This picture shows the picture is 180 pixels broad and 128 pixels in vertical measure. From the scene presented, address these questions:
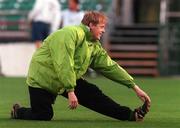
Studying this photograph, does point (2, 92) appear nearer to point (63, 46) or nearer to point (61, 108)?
point (61, 108)

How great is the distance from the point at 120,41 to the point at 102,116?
1304 cm

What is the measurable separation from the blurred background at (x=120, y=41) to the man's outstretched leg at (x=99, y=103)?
12.0 m

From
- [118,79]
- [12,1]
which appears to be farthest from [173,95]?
[12,1]

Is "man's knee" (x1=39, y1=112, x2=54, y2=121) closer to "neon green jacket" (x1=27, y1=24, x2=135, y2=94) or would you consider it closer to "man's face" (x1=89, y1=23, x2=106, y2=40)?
"neon green jacket" (x1=27, y1=24, x2=135, y2=94)

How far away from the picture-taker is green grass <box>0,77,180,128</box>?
8828 millimetres

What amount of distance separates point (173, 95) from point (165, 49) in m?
7.67

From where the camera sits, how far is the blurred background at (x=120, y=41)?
2138 cm

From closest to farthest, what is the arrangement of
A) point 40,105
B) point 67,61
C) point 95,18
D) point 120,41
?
point 67,61, point 95,18, point 40,105, point 120,41

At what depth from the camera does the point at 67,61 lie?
8367 mm

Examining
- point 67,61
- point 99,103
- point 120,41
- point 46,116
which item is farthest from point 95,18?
point 120,41

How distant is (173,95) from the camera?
14398 millimetres

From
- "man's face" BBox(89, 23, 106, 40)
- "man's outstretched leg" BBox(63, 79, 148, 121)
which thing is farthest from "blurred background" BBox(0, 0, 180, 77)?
"man's face" BBox(89, 23, 106, 40)

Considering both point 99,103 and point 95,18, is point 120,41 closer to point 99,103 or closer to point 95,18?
point 99,103

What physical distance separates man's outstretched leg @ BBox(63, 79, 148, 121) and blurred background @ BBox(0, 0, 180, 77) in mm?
12005
